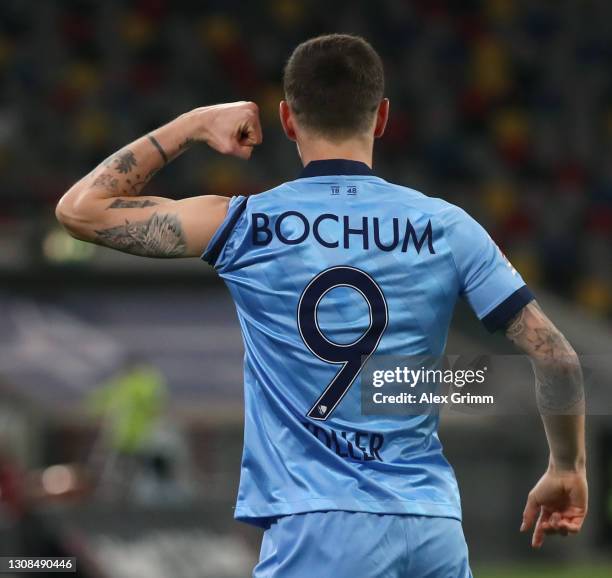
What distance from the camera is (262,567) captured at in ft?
9.76

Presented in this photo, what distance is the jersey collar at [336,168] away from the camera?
10.0ft

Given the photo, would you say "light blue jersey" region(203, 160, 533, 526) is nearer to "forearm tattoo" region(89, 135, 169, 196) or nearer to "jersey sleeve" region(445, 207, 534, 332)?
"jersey sleeve" region(445, 207, 534, 332)

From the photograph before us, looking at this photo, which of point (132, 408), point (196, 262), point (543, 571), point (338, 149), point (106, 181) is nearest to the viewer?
point (338, 149)

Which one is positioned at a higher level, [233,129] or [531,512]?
[233,129]

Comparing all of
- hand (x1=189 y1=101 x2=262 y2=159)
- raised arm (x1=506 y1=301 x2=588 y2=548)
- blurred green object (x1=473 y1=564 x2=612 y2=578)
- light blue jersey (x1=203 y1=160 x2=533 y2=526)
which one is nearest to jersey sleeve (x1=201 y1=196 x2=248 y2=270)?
light blue jersey (x1=203 y1=160 x2=533 y2=526)

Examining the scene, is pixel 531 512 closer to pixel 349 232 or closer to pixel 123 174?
pixel 349 232

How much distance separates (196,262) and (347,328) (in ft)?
31.0

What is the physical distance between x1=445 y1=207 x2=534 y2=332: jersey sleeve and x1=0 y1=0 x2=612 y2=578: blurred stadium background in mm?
5608

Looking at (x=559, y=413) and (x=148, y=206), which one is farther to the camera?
(x=148, y=206)

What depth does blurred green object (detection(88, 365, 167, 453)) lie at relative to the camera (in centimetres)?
1038

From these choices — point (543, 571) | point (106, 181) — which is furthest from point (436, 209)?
point (543, 571)

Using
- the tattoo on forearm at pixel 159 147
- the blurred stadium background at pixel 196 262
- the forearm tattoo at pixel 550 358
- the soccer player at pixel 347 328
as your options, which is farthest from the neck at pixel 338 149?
the blurred stadium background at pixel 196 262

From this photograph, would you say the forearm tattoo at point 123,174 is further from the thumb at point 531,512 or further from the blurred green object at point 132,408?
the blurred green object at point 132,408

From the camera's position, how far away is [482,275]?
3004 millimetres
